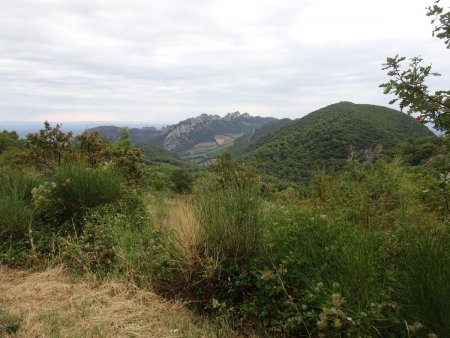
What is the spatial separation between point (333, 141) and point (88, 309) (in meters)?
73.0

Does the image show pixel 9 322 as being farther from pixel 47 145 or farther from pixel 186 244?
pixel 47 145

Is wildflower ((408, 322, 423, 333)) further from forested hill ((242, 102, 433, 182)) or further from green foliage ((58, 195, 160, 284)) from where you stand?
forested hill ((242, 102, 433, 182))

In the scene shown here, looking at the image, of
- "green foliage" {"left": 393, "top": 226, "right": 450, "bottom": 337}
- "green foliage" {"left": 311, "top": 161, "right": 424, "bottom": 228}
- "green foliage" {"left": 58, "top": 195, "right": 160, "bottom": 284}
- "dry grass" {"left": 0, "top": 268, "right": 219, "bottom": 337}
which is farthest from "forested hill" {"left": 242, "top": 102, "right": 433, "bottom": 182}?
"green foliage" {"left": 393, "top": 226, "right": 450, "bottom": 337}

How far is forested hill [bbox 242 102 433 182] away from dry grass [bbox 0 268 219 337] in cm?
5431

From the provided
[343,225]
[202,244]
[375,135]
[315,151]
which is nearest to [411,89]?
[343,225]

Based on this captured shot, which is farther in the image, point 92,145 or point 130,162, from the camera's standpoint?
point 130,162

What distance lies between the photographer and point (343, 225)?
11.4 ft

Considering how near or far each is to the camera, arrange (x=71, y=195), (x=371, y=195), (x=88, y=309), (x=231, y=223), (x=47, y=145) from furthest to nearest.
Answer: (x=47, y=145) → (x=371, y=195) → (x=71, y=195) → (x=231, y=223) → (x=88, y=309)

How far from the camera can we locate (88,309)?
3.20 metres

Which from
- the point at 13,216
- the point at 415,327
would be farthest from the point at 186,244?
the point at 13,216

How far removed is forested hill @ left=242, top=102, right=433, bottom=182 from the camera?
6538 cm

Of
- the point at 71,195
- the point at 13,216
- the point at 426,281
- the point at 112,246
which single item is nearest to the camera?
the point at 426,281

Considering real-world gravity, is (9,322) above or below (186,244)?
below

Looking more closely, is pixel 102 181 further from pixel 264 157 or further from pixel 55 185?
pixel 264 157
